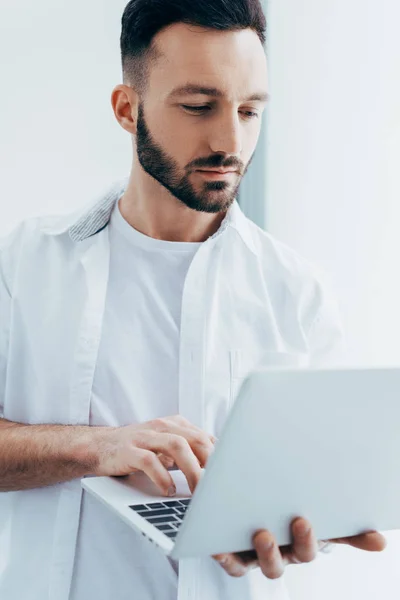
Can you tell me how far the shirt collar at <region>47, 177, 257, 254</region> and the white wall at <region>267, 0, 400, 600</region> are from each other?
0.56 m

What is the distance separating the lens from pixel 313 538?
2.92 feet

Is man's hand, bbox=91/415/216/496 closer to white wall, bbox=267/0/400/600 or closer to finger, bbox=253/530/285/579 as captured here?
finger, bbox=253/530/285/579

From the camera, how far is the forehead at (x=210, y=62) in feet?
4.16

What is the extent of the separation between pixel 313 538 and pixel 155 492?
27cm

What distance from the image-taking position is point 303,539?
0.88 metres

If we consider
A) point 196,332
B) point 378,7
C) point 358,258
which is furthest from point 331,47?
point 196,332

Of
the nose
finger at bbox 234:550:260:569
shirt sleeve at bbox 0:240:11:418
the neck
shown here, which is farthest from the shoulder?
finger at bbox 234:550:260:569

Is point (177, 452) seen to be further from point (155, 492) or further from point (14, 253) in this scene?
point (14, 253)

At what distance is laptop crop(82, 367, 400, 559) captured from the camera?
75cm

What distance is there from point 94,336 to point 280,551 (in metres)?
0.52

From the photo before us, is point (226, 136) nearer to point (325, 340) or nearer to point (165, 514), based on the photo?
point (325, 340)

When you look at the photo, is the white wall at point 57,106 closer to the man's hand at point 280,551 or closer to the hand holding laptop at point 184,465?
the hand holding laptop at point 184,465

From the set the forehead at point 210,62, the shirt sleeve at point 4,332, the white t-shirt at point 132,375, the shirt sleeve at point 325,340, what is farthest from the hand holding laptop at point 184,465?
the forehead at point 210,62

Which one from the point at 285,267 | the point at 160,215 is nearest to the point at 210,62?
the point at 160,215
